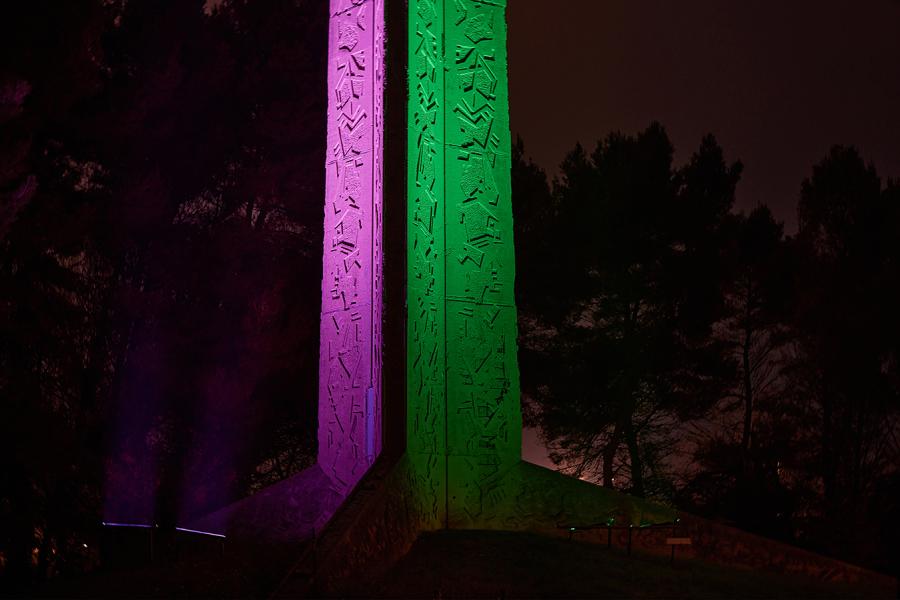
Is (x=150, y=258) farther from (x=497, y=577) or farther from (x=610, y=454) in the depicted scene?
(x=610, y=454)

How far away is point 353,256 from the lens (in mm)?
9805

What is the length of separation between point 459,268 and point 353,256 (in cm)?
94

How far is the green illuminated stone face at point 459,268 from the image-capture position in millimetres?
9523

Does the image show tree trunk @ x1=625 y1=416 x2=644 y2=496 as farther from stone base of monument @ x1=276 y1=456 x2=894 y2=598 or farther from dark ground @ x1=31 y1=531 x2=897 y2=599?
dark ground @ x1=31 y1=531 x2=897 y2=599

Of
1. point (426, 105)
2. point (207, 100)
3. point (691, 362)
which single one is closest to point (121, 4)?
point (207, 100)

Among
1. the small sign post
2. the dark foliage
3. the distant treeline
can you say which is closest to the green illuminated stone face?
the small sign post

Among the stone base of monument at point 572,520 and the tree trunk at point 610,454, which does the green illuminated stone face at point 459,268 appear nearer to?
the stone base of monument at point 572,520

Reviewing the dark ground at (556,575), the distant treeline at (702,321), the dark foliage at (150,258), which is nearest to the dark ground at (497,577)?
the dark ground at (556,575)

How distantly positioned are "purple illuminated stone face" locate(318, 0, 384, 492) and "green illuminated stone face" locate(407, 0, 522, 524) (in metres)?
0.33

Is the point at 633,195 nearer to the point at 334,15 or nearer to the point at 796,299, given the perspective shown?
the point at 796,299

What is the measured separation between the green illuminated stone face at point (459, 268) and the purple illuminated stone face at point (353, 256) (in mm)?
326

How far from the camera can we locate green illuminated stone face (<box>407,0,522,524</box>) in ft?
31.2

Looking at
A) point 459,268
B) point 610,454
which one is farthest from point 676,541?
point 610,454

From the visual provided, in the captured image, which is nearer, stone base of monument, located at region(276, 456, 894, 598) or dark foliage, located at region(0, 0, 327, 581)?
stone base of monument, located at region(276, 456, 894, 598)
